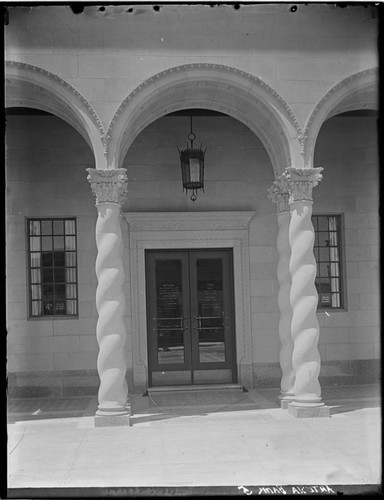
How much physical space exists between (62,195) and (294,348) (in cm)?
495

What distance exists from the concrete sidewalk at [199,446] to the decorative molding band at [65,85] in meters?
4.07

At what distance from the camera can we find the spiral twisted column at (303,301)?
8398 millimetres

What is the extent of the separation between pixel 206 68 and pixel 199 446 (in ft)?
16.6

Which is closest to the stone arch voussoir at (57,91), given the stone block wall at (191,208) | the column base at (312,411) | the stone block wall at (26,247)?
the stone block wall at (26,247)

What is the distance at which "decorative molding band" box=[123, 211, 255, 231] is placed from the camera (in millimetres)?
10633

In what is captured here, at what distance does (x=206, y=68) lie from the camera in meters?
8.34

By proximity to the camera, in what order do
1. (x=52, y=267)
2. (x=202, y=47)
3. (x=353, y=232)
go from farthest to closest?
(x=353, y=232), (x=52, y=267), (x=202, y=47)

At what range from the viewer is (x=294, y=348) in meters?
8.56

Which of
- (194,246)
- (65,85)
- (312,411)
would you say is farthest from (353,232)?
(65,85)

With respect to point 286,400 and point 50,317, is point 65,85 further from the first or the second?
point 286,400

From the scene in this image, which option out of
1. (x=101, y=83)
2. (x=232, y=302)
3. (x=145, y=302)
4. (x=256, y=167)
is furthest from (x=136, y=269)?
(x=101, y=83)

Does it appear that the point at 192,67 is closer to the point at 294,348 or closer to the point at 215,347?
the point at 294,348

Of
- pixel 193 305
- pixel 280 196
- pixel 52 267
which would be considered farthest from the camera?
pixel 193 305

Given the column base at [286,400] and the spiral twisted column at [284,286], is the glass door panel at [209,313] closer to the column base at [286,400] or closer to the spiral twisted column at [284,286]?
the spiral twisted column at [284,286]
